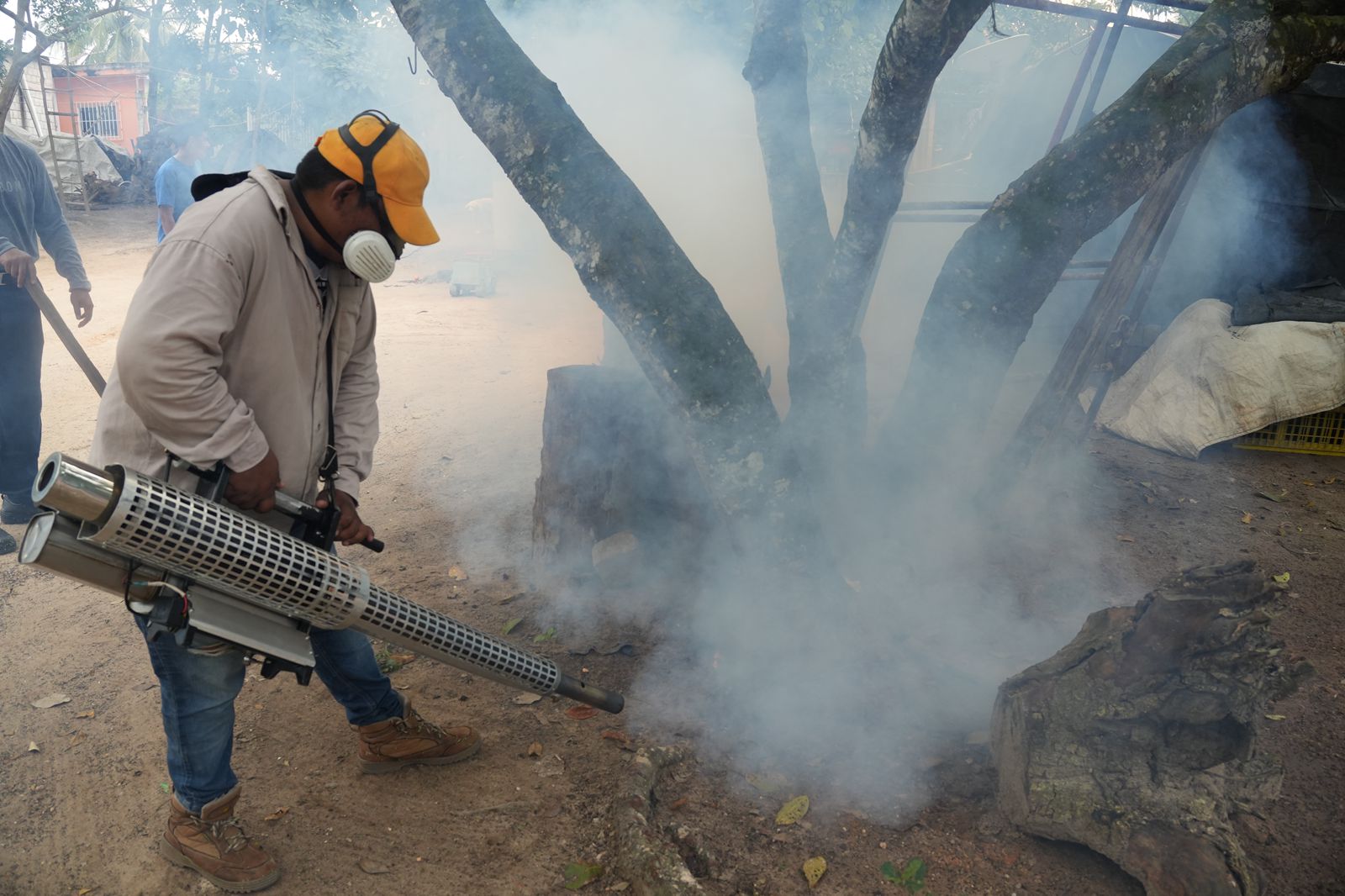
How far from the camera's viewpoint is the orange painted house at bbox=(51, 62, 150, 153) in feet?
85.3

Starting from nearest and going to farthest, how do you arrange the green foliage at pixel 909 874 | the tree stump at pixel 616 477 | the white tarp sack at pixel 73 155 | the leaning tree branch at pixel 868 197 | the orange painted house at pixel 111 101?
1. the green foliage at pixel 909 874
2. the leaning tree branch at pixel 868 197
3. the tree stump at pixel 616 477
4. the white tarp sack at pixel 73 155
5. the orange painted house at pixel 111 101

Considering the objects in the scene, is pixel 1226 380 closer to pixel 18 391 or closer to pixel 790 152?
pixel 790 152

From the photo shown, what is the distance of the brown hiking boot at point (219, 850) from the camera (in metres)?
2.38

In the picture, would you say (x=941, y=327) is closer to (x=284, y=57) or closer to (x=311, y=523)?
(x=311, y=523)

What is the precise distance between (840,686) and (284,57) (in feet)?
74.1

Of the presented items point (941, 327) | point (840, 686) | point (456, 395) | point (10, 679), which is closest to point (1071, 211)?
point (941, 327)

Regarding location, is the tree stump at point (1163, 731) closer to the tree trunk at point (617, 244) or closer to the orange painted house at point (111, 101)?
the tree trunk at point (617, 244)

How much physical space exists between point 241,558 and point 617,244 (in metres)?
1.85

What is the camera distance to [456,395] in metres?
7.32

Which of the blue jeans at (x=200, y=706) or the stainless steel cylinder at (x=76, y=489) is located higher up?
the stainless steel cylinder at (x=76, y=489)

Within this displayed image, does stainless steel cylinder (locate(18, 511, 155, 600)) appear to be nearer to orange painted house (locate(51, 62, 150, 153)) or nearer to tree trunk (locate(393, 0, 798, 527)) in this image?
tree trunk (locate(393, 0, 798, 527))

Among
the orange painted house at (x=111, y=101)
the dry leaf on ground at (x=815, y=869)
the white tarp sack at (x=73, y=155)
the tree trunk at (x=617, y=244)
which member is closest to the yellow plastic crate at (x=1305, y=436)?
the tree trunk at (x=617, y=244)

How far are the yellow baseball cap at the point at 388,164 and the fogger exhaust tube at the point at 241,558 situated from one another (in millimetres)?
833

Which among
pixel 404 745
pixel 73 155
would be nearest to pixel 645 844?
pixel 404 745
